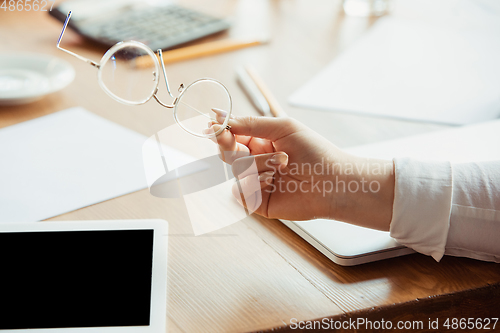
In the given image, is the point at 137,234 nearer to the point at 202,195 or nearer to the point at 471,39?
the point at 202,195

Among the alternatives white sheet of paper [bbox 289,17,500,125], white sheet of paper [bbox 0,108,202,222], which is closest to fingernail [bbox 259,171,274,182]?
white sheet of paper [bbox 0,108,202,222]

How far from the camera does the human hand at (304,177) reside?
0.49 meters

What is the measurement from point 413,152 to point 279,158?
0.21m

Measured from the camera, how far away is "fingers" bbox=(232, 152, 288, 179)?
0.49 m

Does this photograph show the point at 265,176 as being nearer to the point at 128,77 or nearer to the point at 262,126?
the point at 262,126

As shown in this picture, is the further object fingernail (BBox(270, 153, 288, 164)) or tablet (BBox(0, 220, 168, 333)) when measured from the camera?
fingernail (BBox(270, 153, 288, 164))

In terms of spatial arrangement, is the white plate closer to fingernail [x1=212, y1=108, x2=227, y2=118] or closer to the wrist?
fingernail [x1=212, y1=108, x2=227, y2=118]

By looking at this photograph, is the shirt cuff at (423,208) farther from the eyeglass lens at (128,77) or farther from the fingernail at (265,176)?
the eyeglass lens at (128,77)

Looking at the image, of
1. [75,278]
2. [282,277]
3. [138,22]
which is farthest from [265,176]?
[138,22]

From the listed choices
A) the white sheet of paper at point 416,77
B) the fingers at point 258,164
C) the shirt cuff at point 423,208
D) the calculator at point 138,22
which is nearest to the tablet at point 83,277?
the fingers at point 258,164

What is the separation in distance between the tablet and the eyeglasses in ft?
0.42

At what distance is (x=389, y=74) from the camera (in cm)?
85

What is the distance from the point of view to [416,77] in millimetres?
840

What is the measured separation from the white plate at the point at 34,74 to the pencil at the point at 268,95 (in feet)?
1.03
